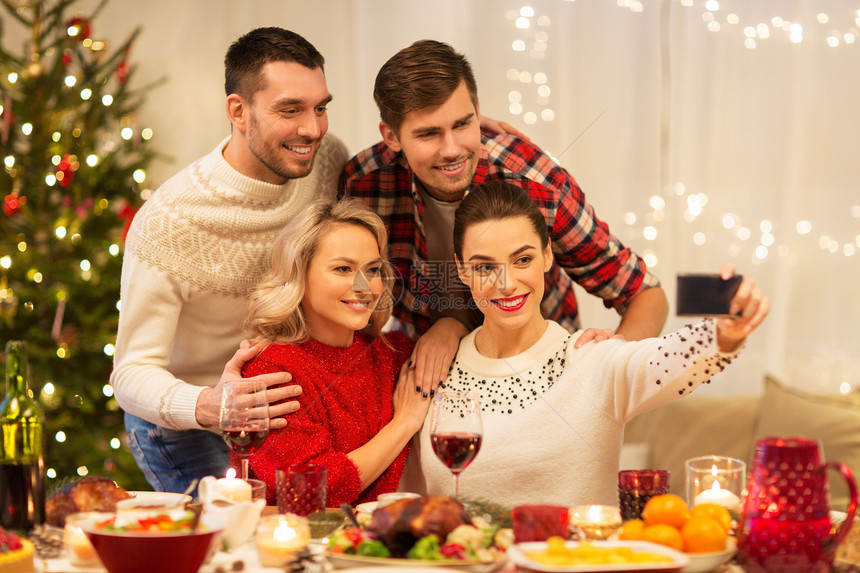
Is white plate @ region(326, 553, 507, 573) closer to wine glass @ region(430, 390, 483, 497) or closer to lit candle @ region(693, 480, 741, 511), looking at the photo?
wine glass @ region(430, 390, 483, 497)

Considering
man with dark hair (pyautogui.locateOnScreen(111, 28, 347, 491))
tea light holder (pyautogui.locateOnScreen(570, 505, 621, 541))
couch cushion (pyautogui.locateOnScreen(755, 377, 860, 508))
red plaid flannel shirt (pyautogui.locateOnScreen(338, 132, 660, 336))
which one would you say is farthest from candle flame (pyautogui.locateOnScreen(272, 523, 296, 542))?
couch cushion (pyautogui.locateOnScreen(755, 377, 860, 508))

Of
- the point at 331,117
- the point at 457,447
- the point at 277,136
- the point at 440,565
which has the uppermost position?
the point at 331,117

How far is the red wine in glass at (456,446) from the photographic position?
5.04 feet

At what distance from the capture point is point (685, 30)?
12.2ft

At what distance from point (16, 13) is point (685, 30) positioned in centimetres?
298

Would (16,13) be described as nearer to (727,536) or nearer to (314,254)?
(314,254)

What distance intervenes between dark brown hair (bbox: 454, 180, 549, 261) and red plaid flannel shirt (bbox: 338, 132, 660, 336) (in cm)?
37

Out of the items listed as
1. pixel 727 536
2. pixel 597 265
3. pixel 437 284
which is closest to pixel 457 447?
pixel 727 536

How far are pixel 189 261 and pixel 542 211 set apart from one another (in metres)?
1.04

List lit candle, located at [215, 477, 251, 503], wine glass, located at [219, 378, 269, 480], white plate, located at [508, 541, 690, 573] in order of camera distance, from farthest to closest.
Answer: wine glass, located at [219, 378, 269, 480] → lit candle, located at [215, 477, 251, 503] → white plate, located at [508, 541, 690, 573]

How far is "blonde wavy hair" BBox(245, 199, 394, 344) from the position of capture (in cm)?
214

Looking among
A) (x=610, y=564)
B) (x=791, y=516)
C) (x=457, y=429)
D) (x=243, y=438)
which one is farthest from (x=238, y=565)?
(x=791, y=516)

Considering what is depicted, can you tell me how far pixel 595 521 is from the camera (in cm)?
146

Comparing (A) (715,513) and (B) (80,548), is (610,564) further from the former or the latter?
(B) (80,548)
